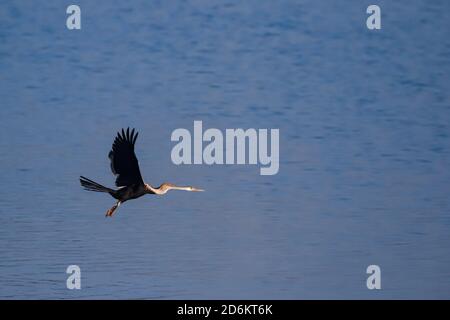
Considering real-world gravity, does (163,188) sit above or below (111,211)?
above

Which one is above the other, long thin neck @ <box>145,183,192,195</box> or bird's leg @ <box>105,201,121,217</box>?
long thin neck @ <box>145,183,192,195</box>

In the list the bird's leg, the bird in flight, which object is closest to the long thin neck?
the bird in flight

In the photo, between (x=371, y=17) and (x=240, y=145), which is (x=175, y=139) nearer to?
(x=240, y=145)

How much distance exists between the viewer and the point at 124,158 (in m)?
8.88

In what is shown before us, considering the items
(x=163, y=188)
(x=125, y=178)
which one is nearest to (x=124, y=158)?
(x=125, y=178)

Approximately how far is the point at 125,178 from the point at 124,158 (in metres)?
0.13

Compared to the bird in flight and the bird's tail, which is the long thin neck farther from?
the bird's tail

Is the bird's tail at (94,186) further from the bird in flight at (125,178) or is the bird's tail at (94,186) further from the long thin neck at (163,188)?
the long thin neck at (163,188)

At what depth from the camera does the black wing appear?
29.1ft

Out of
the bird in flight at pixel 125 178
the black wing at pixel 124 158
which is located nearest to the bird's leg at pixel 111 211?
the bird in flight at pixel 125 178

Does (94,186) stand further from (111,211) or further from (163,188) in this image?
(163,188)

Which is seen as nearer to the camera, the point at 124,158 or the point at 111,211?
the point at 124,158
